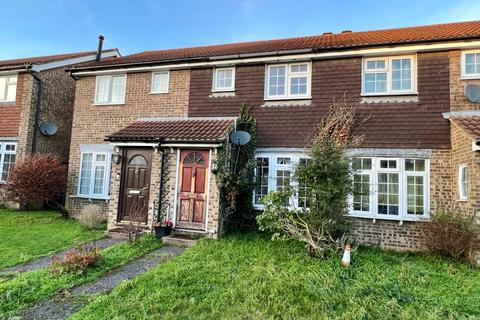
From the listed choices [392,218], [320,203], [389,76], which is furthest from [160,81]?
A: [392,218]

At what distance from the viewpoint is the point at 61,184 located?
12.6 meters

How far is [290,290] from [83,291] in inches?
143

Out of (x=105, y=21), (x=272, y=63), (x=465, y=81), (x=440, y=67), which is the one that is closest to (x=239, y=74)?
(x=272, y=63)

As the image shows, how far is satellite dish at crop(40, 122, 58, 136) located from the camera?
14.3 metres

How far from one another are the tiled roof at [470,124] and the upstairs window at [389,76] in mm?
1562

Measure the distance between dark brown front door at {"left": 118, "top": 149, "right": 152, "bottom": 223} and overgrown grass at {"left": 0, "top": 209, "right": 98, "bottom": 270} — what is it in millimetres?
1423

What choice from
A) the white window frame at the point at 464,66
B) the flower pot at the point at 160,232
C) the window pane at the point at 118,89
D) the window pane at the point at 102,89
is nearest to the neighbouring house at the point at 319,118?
the white window frame at the point at 464,66

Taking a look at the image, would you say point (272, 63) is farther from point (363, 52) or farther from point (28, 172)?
point (28, 172)

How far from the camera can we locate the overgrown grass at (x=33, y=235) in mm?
7520

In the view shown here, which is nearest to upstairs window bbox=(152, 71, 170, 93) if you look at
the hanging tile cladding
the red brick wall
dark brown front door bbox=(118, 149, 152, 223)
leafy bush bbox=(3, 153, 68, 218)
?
the hanging tile cladding

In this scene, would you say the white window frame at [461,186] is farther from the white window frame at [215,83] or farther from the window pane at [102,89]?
the window pane at [102,89]

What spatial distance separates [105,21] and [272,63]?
11.2 meters

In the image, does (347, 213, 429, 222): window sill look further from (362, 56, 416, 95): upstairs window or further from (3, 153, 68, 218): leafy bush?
(3, 153, 68, 218): leafy bush

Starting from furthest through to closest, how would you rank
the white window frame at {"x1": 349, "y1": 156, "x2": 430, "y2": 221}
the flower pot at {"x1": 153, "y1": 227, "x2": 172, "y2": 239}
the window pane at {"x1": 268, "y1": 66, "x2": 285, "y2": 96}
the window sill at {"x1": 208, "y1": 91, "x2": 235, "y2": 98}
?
the window sill at {"x1": 208, "y1": 91, "x2": 235, "y2": 98}, the window pane at {"x1": 268, "y1": 66, "x2": 285, "y2": 96}, the flower pot at {"x1": 153, "y1": 227, "x2": 172, "y2": 239}, the white window frame at {"x1": 349, "y1": 156, "x2": 430, "y2": 221}
